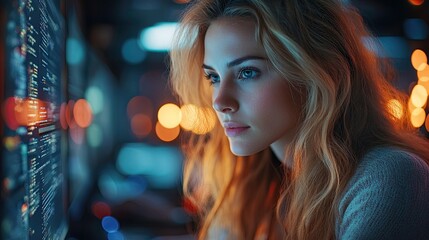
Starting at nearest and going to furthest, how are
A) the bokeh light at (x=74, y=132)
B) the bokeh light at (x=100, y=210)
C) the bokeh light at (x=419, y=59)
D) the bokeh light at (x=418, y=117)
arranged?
1. the bokeh light at (x=74, y=132)
2. the bokeh light at (x=100, y=210)
3. the bokeh light at (x=418, y=117)
4. the bokeh light at (x=419, y=59)

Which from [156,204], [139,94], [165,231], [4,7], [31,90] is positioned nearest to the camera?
[4,7]

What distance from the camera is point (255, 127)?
1.37m

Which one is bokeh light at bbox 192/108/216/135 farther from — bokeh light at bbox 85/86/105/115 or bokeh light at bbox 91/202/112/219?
bokeh light at bbox 91/202/112/219

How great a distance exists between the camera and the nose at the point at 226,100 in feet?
4.48

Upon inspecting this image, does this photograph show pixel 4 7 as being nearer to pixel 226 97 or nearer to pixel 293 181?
pixel 226 97

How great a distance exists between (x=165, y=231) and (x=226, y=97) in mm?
2103

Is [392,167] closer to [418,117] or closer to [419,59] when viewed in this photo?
[418,117]

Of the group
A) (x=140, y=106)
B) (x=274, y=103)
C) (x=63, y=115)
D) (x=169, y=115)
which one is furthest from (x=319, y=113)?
(x=140, y=106)

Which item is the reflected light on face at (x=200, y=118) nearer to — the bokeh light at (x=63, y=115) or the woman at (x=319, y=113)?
the woman at (x=319, y=113)

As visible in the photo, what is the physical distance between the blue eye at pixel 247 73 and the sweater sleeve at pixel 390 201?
41 cm

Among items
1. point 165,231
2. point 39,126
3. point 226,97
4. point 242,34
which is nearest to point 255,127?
point 226,97

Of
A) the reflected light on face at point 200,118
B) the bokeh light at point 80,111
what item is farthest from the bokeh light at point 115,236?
the reflected light on face at point 200,118

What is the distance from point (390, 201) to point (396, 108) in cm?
53

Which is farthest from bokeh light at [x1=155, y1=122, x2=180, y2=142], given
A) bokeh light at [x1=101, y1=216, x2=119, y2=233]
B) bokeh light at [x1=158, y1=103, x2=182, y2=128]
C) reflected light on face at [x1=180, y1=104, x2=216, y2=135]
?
reflected light on face at [x1=180, y1=104, x2=216, y2=135]
